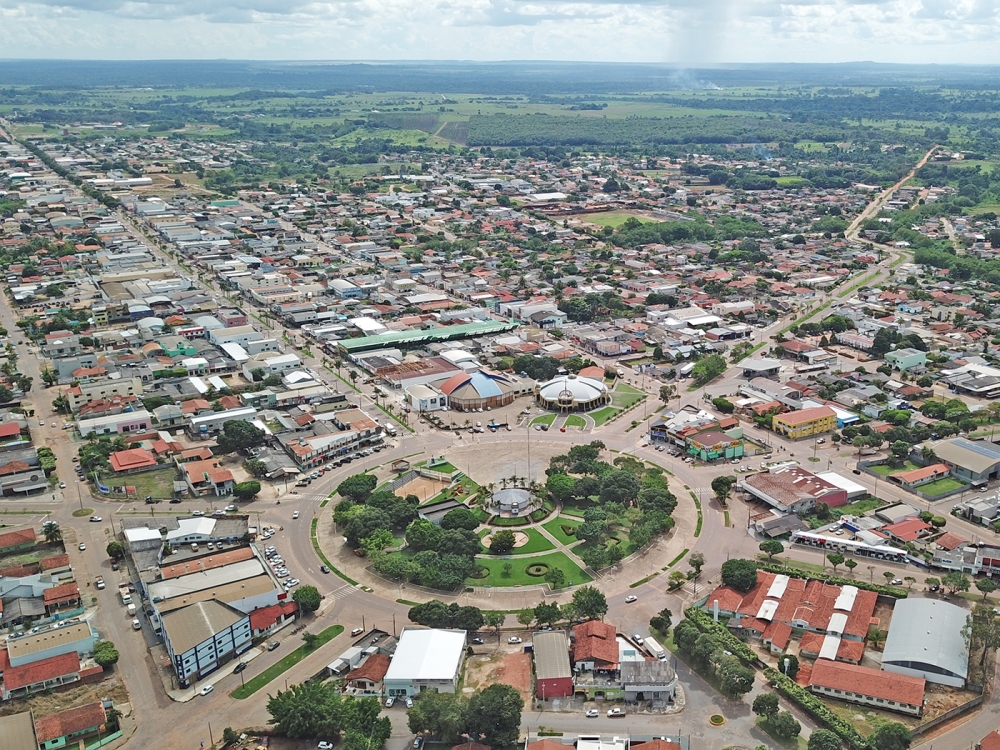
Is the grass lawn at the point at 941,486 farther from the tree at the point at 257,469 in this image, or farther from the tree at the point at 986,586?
the tree at the point at 257,469

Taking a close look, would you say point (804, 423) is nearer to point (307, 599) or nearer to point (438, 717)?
point (307, 599)

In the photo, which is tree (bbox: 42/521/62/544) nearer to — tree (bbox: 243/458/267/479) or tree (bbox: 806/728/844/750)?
tree (bbox: 243/458/267/479)

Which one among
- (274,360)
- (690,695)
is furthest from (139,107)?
(690,695)

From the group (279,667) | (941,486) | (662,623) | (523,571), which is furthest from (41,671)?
(941,486)

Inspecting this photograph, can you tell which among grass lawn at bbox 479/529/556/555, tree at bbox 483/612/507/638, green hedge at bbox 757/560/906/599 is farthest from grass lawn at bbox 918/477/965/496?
tree at bbox 483/612/507/638

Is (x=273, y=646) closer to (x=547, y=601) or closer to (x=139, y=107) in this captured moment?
(x=547, y=601)

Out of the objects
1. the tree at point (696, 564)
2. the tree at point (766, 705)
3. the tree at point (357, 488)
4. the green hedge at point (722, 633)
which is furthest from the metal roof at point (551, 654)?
the tree at point (357, 488)
